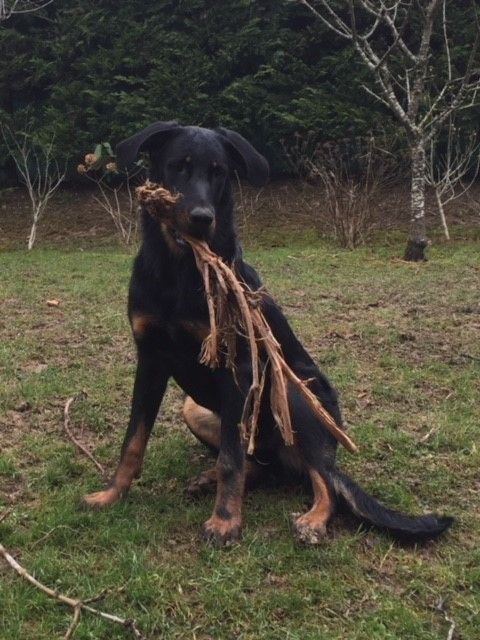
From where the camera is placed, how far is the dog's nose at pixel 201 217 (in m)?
3.03

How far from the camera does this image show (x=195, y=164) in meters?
3.29

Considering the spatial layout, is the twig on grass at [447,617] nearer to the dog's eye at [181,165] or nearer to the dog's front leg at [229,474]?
the dog's front leg at [229,474]

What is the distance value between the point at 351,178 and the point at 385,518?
43.6ft

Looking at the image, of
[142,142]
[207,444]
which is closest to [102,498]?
[207,444]

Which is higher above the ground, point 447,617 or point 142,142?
point 142,142

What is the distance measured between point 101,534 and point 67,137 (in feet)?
55.8

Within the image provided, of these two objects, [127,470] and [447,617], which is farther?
[127,470]

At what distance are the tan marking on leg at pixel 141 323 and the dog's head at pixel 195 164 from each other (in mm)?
388

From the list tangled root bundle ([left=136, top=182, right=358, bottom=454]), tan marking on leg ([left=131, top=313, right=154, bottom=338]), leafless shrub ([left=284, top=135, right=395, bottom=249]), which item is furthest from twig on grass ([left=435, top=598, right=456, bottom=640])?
leafless shrub ([left=284, top=135, right=395, bottom=249])

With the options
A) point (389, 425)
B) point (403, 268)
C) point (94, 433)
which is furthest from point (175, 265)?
point (403, 268)

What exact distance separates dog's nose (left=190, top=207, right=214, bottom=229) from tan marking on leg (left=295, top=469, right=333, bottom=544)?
124 cm

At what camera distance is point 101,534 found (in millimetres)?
2928

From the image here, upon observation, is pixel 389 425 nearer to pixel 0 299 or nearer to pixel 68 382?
pixel 68 382

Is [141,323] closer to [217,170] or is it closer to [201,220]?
[201,220]
